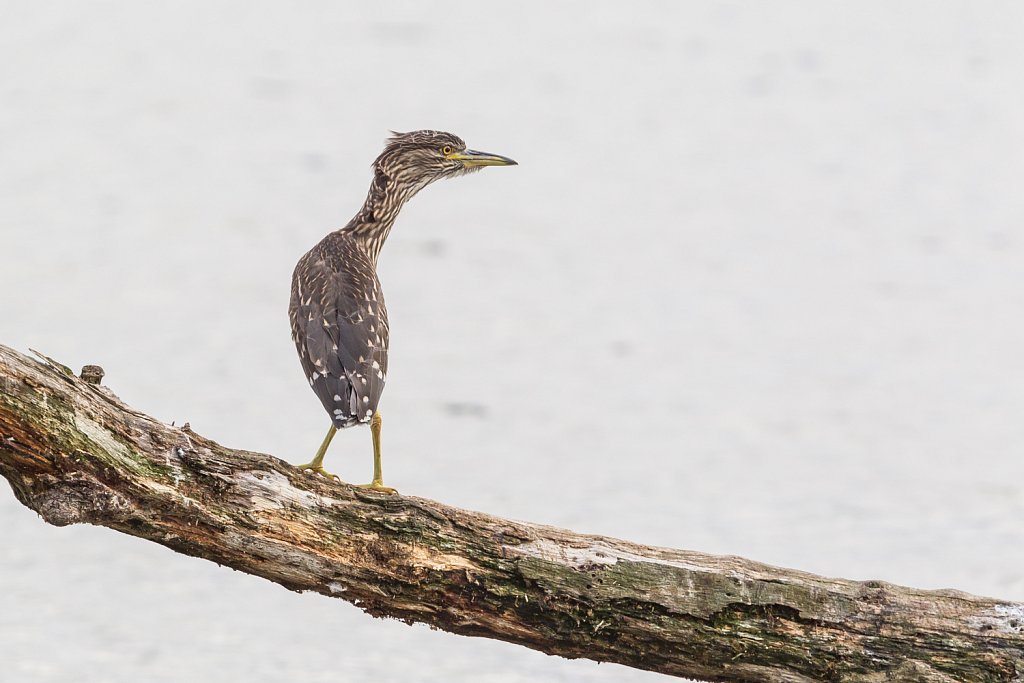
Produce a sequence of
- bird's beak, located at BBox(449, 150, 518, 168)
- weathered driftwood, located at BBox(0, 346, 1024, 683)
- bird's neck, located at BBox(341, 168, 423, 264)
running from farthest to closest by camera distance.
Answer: bird's beak, located at BBox(449, 150, 518, 168) → bird's neck, located at BBox(341, 168, 423, 264) → weathered driftwood, located at BBox(0, 346, 1024, 683)

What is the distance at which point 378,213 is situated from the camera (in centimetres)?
807

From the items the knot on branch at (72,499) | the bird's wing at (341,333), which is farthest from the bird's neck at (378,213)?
the knot on branch at (72,499)

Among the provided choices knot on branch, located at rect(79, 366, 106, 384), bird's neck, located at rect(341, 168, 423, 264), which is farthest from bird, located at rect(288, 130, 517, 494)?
knot on branch, located at rect(79, 366, 106, 384)

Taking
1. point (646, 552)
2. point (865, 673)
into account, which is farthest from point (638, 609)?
point (865, 673)

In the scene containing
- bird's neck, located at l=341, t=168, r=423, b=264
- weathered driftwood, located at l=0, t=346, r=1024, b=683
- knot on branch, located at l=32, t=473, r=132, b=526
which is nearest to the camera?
knot on branch, located at l=32, t=473, r=132, b=526

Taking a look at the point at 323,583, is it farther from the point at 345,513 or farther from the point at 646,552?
the point at 646,552

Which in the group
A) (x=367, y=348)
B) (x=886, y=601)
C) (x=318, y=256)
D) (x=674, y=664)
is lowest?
(x=674, y=664)

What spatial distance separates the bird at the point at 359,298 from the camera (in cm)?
613

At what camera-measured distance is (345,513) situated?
16.3 ft

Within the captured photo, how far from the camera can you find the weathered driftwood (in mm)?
4887

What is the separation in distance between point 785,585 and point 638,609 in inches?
21.8

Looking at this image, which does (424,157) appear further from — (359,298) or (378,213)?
(359,298)

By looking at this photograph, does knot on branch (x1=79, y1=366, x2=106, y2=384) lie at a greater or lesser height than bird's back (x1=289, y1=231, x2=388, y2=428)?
lesser

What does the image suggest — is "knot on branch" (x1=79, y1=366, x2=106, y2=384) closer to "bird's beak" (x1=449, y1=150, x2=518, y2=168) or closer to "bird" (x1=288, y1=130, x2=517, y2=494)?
"bird" (x1=288, y1=130, x2=517, y2=494)
